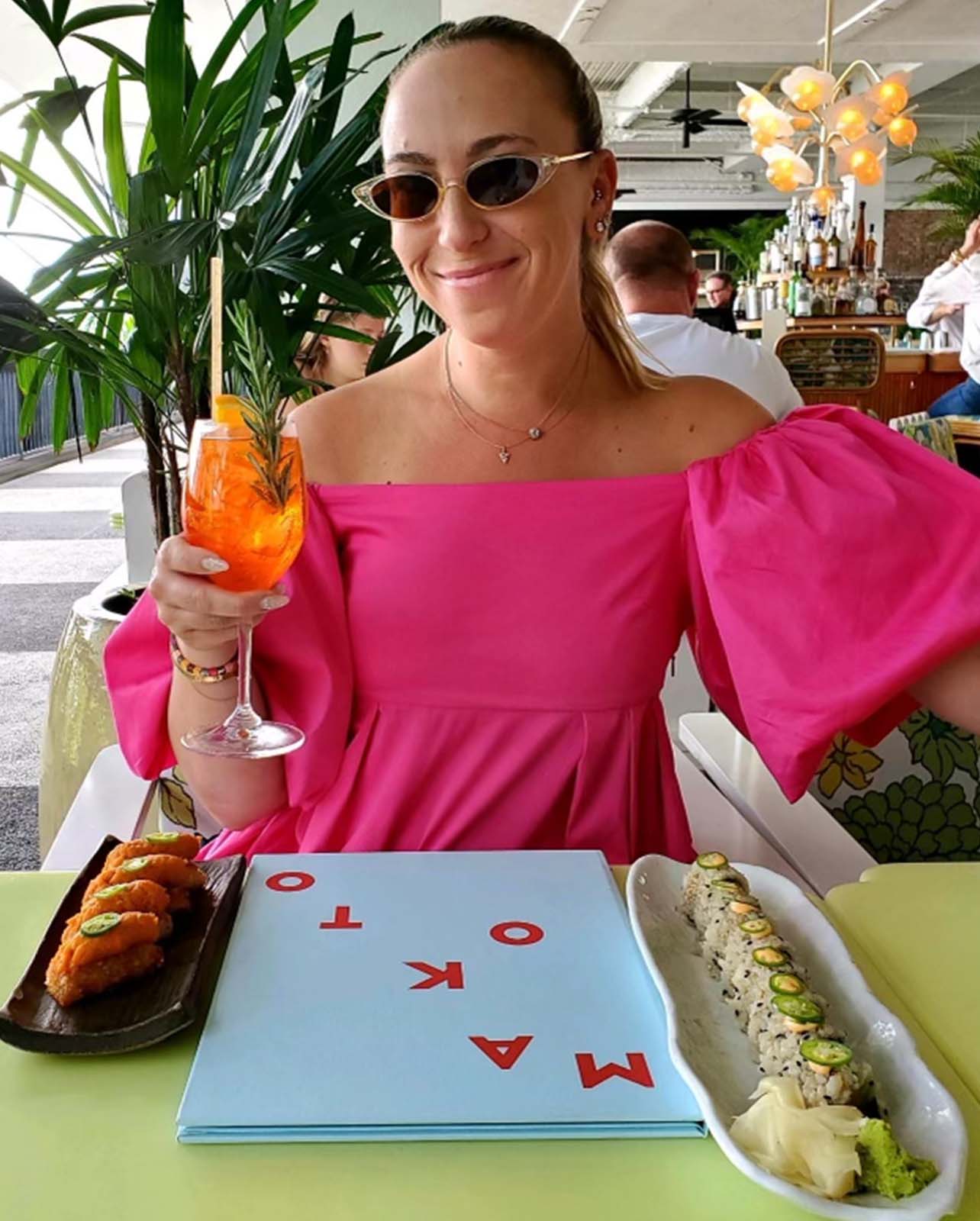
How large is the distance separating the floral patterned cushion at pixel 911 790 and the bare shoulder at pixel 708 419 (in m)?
0.66

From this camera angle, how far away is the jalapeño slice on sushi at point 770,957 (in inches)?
36.1

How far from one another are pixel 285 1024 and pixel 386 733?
624 mm

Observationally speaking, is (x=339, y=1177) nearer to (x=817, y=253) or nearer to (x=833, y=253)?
(x=817, y=253)

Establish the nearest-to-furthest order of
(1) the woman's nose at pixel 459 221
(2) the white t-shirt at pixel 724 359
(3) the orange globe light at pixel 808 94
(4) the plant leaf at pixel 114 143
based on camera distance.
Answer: (1) the woman's nose at pixel 459 221, (4) the plant leaf at pixel 114 143, (2) the white t-shirt at pixel 724 359, (3) the orange globe light at pixel 808 94

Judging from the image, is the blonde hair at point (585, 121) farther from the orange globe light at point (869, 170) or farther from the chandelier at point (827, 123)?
the orange globe light at point (869, 170)

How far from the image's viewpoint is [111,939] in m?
0.92

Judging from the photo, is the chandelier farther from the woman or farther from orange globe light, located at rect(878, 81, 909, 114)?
the woman

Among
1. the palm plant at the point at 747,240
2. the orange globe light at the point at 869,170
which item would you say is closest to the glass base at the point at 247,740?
the orange globe light at the point at 869,170

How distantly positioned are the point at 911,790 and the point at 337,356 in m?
2.59

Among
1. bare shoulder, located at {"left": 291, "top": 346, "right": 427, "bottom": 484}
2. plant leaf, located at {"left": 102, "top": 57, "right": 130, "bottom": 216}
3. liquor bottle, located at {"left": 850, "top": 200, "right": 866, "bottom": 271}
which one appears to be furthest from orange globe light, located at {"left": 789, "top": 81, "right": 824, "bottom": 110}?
bare shoulder, located at {"left": 291, "top": 346, "right": 427, "bottom": 484}

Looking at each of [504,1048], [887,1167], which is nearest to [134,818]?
[504,1048]

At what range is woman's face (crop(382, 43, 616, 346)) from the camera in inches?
54.5

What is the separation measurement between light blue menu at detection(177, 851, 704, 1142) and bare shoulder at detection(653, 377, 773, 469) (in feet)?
1.96

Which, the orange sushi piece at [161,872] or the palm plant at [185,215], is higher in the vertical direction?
the palm plant at [185,215]
